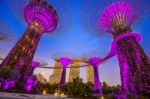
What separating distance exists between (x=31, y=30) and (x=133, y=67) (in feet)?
79.4

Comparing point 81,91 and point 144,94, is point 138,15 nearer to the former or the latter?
point 144,94

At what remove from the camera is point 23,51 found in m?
40.2

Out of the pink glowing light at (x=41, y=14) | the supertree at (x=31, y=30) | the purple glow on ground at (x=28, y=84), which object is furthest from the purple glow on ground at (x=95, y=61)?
the purple glow on ground at (x=28, y=84)

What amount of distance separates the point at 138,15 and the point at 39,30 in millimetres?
21650

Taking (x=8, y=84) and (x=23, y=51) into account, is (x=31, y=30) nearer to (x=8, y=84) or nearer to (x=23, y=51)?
(x=23, y=51)

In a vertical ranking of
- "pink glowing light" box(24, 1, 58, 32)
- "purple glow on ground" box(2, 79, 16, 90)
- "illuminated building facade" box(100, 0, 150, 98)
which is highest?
"pink glowing light" box(24, 1, 58, 32)

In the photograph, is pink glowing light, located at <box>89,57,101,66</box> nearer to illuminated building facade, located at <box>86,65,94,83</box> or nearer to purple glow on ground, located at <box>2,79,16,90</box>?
illuminated building facade, located at <box>86,65,94,83</box>

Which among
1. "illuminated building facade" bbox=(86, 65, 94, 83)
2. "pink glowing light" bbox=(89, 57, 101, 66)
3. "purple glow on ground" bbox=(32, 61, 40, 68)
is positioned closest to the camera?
"pink glowing light" bbox=(89, 57, 101, 66)

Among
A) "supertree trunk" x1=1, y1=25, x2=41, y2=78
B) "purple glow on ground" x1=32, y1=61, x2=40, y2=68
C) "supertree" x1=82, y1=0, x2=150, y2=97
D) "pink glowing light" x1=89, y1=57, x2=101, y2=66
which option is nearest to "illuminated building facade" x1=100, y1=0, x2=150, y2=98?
"supertree" x1=82, y1=0, x2=150, y2=97

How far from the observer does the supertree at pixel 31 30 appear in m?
39.6

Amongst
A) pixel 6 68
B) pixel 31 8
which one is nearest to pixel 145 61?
pixel 6 68

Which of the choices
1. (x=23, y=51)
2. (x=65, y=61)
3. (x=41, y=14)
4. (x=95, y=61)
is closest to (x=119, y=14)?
(x=41, y=14)

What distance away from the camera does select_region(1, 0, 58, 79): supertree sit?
130ft

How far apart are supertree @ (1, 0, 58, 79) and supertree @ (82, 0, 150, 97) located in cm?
1387
